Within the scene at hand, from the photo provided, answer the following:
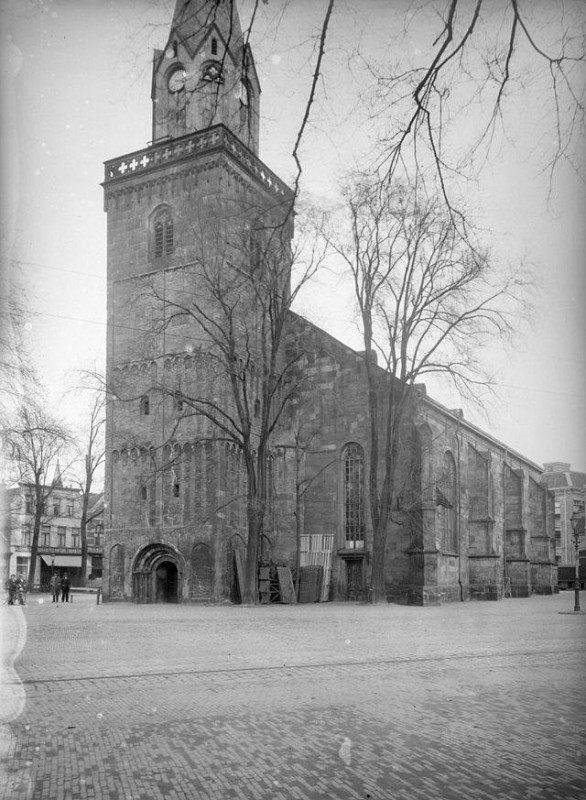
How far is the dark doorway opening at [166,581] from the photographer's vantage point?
3378 centimetres

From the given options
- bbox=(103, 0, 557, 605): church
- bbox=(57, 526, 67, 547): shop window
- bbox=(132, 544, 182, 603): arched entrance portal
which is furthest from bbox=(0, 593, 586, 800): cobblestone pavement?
bbox=(57, 526, 67, 547): shop window

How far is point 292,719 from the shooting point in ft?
26.5

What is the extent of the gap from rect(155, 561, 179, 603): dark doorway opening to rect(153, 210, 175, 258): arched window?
13.7 meters

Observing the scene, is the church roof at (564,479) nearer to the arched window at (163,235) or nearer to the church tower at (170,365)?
the church tower at (170,365)

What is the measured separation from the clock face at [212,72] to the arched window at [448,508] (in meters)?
30.3

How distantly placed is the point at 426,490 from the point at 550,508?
1981 cm

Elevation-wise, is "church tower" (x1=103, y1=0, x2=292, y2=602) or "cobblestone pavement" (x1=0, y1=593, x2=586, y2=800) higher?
"church tower" (x1=103, y1=0, x2=292, y2=602)

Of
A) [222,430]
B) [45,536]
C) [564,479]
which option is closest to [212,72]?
[222,430]

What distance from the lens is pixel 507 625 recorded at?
20.5m

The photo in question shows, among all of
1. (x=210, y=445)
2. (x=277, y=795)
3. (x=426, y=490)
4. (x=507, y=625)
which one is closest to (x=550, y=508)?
(x=426, y=490)

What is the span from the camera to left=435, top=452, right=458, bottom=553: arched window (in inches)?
1396

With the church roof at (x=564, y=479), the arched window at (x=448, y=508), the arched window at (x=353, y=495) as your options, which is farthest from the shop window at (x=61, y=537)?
the arched window at (x=353, y=495)

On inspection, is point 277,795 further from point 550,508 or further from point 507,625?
point 550,508

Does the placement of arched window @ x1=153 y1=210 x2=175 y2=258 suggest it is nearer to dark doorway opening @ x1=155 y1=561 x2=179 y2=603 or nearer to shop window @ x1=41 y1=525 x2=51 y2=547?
dark doorway opening @ x1=155 y1=561 x2=179 y2=603
